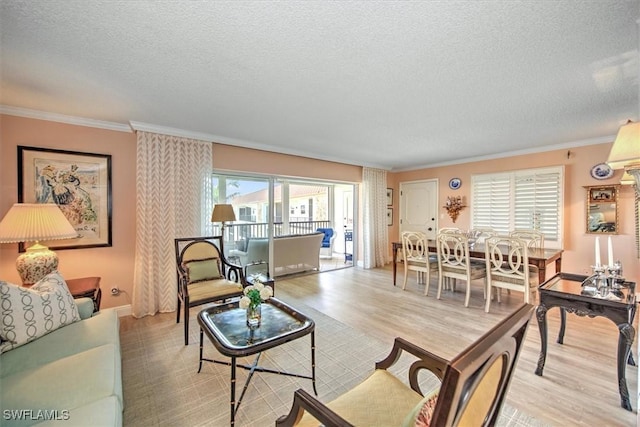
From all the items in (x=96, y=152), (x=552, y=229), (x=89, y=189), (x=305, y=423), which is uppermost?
(x=96, y=152)

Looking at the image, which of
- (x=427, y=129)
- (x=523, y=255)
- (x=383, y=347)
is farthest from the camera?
(x=427, y=129)

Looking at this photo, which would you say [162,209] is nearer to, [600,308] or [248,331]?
[248,331]

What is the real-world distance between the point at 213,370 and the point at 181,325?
1.08 meters

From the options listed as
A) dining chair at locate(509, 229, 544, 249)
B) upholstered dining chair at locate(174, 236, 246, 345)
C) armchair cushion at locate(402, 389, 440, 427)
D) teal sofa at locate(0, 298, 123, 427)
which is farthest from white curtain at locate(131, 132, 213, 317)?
dining chair at locate(509, 229, 544, 249)

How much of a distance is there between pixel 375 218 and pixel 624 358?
178 inches

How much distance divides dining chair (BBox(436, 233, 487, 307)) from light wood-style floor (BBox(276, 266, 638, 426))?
1.19 feet

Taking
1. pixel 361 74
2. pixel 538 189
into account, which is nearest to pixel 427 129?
pixel 361 74

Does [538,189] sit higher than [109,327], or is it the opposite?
[538,189]

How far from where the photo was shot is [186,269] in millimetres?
2916

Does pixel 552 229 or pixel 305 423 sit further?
pixel 552 229

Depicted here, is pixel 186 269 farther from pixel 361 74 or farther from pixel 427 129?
pixel 427 129

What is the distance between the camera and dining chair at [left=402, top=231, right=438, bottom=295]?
413 cm

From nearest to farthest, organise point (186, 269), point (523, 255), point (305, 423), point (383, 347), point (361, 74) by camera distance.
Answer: point (305, 423) → point (361, 74) → point (383, 347) → point (186, 269) → point (523, 255)

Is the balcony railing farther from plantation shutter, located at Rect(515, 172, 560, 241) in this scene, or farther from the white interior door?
plantation shutter, located at Rect(515, 172, 560, 241)
